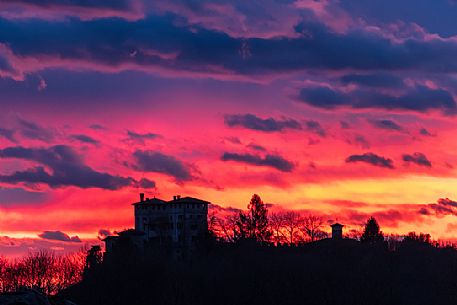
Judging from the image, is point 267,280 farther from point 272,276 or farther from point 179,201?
point 179,201

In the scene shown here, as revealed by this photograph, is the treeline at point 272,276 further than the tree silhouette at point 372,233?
No

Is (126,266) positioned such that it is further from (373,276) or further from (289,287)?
(373,276)

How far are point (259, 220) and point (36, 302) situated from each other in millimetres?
108990

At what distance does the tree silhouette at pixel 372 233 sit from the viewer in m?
159

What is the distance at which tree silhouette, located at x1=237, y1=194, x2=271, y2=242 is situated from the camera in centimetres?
15838

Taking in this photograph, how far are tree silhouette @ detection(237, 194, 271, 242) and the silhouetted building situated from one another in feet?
20.1

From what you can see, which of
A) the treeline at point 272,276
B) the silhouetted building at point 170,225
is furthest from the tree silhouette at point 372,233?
the silhouetted building at point 170,225

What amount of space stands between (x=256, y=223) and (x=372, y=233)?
1874 cm

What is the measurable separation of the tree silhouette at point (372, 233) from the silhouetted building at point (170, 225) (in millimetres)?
25544

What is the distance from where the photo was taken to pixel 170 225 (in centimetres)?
16300

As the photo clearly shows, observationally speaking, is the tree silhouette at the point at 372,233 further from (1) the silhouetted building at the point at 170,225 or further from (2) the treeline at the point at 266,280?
(1) the silhouetted building at the point at 170,225

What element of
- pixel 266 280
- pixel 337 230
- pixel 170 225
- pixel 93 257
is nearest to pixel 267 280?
pixel 266 280

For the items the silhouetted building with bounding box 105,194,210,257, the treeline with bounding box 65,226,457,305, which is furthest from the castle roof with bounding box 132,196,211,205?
the treeline with bounding box 65,226,457,305

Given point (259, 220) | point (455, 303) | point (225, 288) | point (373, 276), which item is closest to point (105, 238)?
point (259, 220)
